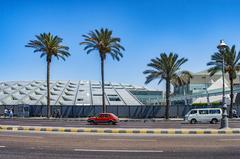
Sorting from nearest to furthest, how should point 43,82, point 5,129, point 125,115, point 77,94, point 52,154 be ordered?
point 52,154 → point 5,129 → point 125,115 → point 77,94 → point 43,82

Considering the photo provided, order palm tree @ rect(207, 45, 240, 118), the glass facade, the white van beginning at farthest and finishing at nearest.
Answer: the glass facade, palm tree @ rect(207, 45, 240, 118), the white van

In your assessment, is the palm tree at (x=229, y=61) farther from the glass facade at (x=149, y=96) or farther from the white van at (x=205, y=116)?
the glass facade at (x=149, y=96)

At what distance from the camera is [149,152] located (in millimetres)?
15109

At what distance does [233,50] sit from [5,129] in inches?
1560

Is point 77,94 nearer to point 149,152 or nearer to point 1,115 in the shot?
point 1,115

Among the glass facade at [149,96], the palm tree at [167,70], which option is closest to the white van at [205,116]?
the palm tree at [167,70]

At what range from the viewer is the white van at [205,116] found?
43844mm

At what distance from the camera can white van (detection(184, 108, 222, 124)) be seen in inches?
1726

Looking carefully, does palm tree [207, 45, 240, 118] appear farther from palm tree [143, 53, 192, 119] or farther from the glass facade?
the glass facade

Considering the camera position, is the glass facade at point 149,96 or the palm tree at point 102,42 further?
the glass facade at point 149,96

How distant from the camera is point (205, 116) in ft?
146

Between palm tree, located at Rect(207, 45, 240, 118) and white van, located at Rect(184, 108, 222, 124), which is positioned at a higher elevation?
palm tree, located at Rect(207, 45, 240, 118)

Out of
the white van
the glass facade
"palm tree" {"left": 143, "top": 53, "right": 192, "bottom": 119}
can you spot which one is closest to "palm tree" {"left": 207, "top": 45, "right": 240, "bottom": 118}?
"palm tree" {"left": 143, "top": 53, "right": 192, "bottom": 119}

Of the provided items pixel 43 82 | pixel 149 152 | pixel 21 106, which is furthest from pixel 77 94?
pixel 149 152
